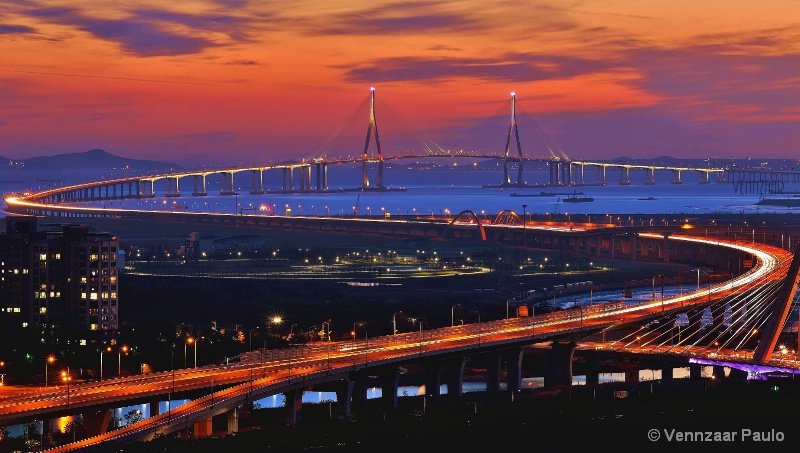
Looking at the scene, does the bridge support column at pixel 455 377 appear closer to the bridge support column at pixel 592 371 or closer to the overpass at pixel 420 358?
the overpass at pixel 420 358

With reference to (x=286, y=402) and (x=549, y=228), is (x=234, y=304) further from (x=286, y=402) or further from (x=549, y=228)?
(x=549, y=228)

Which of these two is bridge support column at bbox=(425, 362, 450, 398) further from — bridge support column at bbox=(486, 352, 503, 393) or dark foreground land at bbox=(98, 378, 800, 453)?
dark foreground land at bbox=(98, 378, 800, 453)

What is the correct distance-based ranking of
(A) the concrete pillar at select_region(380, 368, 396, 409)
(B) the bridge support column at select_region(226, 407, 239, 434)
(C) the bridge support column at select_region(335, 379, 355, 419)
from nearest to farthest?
(B) the bridge support column at select_region(226, 407, 239, 434) → (C) the bridge support column at select_region(335, 379, 355, 419) → (A) the concrete pillar at select_region(380, 368, 396, 409)

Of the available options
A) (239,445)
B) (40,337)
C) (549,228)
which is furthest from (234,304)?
(549,228)

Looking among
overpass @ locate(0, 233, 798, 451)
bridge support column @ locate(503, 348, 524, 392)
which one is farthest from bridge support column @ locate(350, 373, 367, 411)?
bridge support column @ locate(503, 348, 524, 392)

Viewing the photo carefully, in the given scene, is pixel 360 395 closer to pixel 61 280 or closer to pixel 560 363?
pixel 560 363

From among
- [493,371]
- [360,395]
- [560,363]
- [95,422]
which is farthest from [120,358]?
[560,363]
